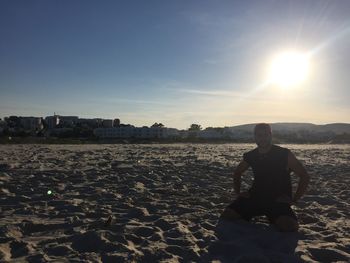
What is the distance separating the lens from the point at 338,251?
4457mm

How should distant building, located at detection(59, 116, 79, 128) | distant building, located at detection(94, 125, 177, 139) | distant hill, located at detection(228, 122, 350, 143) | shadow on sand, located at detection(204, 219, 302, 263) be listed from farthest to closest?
distant building, located at detection(59, 116, 79, 128), distant building, located at detection(94, 125, 177, 139), distant hill, located at detection(228, 122, 350, 143), shadow on sand, located at detection(204, 219, 302, 263)

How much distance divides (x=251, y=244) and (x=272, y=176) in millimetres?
1236

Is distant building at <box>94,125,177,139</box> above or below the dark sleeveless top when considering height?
above

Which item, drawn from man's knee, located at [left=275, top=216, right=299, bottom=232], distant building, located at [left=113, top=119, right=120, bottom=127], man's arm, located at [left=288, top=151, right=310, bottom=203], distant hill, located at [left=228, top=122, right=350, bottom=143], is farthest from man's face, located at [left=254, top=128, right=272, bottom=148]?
distant building, located at [left=113, top=119, right=120, bottom=127]

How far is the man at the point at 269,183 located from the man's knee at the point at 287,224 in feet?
0.52

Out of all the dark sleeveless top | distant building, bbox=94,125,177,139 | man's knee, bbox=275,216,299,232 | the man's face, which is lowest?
man's knee, bbox=275,216,299,232

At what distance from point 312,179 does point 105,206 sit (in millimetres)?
5898

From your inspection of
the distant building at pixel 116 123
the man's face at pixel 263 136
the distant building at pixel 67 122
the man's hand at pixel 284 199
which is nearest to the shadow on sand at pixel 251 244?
the man's hand at pixel 284 199

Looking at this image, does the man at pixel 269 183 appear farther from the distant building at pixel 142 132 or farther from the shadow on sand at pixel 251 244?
the distant building at pixel 142 132

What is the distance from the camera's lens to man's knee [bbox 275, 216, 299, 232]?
5188mm

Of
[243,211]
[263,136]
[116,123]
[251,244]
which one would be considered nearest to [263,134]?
[263,136]

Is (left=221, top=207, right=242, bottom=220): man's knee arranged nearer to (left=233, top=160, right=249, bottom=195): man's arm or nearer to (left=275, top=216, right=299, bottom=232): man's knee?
(left=233, top=160, right=249, bottom=195): man's arm

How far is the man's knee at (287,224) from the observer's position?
519 cm

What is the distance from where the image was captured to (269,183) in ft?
18.5
